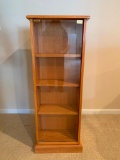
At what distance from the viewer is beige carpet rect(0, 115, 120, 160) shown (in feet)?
5.19

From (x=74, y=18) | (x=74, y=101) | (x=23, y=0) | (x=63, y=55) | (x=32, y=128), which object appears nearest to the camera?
(x=74, y=18)

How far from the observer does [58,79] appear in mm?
1672

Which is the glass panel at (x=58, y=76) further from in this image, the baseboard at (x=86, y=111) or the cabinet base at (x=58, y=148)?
the baseboard at (x=86, y=111)

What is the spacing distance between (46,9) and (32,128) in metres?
1.64

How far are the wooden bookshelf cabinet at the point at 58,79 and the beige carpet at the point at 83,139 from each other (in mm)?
95

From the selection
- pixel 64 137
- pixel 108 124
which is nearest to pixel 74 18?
pixel 64 137

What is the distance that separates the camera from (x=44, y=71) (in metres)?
1.65

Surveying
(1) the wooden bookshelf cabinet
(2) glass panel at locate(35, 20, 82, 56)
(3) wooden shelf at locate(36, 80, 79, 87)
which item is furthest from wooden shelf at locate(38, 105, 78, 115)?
(2) glass panel at locate(35, 20, 82, 56)

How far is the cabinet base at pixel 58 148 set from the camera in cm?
162

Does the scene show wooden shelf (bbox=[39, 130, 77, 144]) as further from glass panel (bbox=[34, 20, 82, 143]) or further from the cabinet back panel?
the cabinet back panel

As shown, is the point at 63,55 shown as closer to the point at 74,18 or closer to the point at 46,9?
the point at 74,18

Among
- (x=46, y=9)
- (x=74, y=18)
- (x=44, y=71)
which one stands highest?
(x=46, y=9)

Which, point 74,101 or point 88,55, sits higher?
point 88,55

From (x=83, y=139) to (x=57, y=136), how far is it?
35cm
